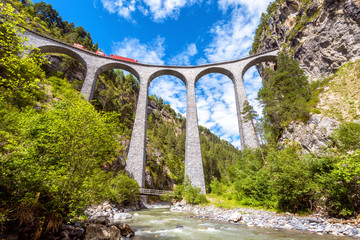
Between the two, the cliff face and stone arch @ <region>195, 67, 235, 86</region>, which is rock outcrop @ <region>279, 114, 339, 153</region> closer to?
the cliff face

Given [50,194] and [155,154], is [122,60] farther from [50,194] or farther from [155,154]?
[50,194]

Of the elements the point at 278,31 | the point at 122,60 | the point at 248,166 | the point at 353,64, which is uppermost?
the point at 278,31

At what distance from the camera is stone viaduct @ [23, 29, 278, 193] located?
1830cm

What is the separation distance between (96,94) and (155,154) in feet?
55.6

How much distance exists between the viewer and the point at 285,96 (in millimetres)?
15844

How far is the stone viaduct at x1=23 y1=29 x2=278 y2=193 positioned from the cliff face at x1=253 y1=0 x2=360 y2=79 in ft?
14.8

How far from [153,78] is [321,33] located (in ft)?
70.5

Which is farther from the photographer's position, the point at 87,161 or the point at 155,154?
the point at 155,154

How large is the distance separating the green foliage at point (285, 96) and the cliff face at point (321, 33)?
1.75 metres

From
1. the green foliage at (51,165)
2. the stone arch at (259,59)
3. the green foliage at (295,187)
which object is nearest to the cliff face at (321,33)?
the stone arch at (259,59)

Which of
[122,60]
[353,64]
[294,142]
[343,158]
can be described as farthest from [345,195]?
[122,60]

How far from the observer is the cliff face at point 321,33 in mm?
13680

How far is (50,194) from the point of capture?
3951 mm

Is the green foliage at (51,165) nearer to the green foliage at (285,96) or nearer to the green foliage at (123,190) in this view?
the green foliage at (123,190)
